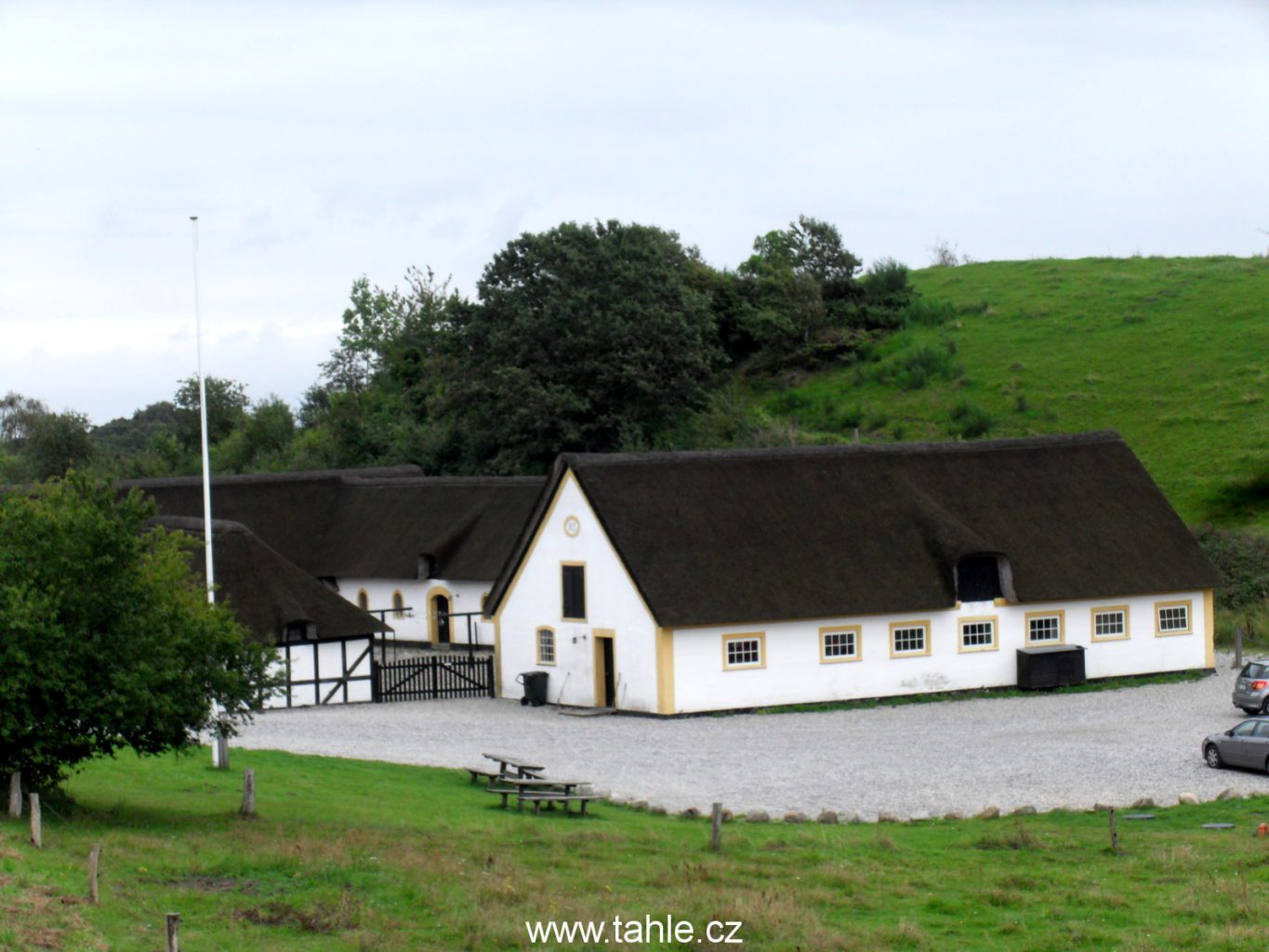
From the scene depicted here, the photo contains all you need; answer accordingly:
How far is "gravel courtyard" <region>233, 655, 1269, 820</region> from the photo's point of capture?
28.4 m

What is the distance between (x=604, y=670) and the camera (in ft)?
135

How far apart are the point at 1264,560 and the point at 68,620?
40.9m

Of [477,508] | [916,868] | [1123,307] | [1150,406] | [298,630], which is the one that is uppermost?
[1123,307]

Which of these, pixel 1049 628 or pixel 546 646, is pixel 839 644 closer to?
pixel 1049 628

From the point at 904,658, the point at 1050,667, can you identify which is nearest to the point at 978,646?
the point at 1050,667

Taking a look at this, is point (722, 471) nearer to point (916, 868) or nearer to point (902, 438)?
point (916, 868)

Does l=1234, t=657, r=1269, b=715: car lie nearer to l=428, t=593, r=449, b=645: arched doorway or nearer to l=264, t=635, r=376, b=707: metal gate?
l=264, t=635, r=376, b=707: metal gate

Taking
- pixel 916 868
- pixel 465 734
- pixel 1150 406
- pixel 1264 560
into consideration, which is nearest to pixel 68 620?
pixel 916 868

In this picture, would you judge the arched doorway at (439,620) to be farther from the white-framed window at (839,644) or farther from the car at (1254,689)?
the car at (1254,689)

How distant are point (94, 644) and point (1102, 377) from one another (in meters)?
64.0

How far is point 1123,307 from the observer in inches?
3494

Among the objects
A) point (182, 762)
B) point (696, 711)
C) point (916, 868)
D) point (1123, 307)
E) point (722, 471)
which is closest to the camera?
point (916, 868)

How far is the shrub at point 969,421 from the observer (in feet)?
241

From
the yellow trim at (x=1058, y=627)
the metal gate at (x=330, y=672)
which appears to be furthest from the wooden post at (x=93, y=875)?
the yellow trim at (x=1058, y=627)
